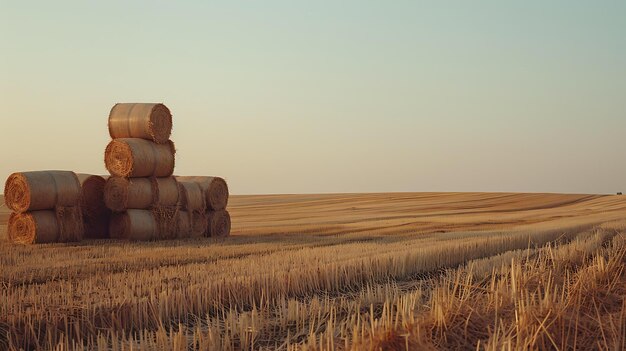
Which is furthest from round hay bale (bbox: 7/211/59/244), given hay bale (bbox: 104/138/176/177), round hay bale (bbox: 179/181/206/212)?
round hay bale (bbox: 179/181/206/212)

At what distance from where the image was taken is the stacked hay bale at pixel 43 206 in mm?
15859

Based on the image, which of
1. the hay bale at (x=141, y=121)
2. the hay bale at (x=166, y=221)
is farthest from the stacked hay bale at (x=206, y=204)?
the hay bale at (x=141, y=121)

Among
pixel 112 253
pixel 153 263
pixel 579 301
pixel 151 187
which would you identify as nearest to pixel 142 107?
pixel 151 187

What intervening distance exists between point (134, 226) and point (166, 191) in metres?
1.30

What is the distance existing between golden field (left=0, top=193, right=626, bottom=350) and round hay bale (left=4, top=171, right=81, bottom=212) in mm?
1040

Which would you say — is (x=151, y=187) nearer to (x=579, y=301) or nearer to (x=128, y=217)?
(x=128, y=217)

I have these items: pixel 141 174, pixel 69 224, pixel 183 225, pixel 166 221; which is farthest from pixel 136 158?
pixel 183 225

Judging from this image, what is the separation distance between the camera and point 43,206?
16.1m

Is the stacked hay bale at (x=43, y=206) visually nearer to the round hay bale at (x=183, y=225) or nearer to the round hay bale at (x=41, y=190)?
the round hay bale at (x=41, y=190)

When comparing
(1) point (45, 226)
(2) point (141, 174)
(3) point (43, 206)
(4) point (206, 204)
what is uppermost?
(2) point (141, 174)

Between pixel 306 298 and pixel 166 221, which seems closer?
pixel 306 298

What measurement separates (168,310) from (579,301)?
152 inches

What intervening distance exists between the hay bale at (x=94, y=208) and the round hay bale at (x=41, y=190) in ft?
3.65

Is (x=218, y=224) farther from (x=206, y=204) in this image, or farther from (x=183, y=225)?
(x=183, y=225)
